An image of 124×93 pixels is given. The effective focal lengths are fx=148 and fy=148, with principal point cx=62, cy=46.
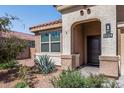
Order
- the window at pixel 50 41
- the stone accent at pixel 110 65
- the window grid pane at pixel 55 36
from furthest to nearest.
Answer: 1. the window at pixel 50 41
2. the window grid pane at pixel 55 36
3. the stone accent at pixel 110 65

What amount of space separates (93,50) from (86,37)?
1.23 meters

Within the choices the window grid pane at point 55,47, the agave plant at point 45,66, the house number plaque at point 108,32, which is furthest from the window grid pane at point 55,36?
the house number plaque at point 108,32

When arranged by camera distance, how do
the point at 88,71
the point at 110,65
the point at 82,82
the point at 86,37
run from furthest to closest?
the point at 86,37
the point at 88,71
the point at 110,65
the point at 82,82

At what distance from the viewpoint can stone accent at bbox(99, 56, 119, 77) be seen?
7.58m

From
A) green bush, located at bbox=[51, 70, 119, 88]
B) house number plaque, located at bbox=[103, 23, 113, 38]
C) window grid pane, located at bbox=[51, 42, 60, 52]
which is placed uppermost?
house number plaque, located at bbox=[103, 23, 113, 38]

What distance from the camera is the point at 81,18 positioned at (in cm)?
923

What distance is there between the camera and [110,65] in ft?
25.5

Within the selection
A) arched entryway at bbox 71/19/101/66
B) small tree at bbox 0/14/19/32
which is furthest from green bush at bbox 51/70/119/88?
arched entryway at bbox 71/19/101/66

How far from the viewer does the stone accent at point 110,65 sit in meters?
7.58

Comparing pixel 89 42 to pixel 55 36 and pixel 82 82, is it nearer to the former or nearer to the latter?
pixel 55 36

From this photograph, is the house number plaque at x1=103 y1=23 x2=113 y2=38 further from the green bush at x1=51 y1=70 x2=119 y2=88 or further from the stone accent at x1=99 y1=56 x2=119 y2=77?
the green bush at x1=51 y1=70 x2=119 y2=88

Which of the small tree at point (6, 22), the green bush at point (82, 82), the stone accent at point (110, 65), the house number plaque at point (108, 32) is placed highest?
the small tree at point (6, 22)

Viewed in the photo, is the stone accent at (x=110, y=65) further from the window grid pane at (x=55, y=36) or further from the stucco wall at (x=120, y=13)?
the window grid pane at (x=55, y=36)

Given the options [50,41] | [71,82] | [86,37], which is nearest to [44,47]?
[50,41]
